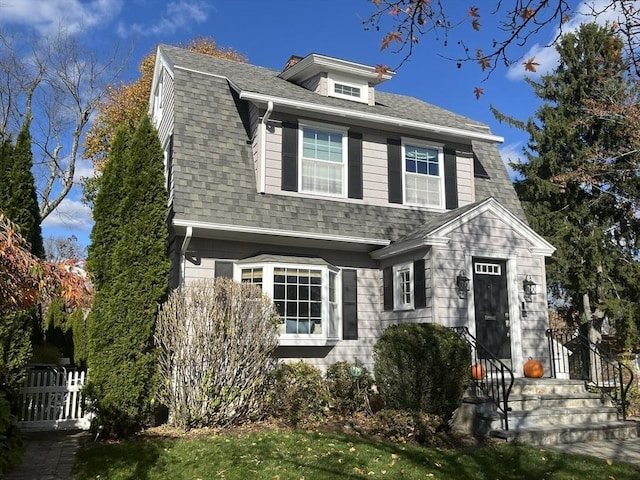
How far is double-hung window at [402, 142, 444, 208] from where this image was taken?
472 inches

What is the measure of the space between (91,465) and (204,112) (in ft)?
23.3

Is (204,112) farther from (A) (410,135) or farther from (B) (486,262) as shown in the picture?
(B) (486,262)

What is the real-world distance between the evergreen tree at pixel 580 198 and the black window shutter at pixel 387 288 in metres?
9.15

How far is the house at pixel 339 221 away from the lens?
999 centimetres

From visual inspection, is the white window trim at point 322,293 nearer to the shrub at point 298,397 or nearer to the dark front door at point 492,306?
the shrub at point 298,397

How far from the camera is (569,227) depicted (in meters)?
18.2

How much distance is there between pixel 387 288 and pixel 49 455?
6605 mm

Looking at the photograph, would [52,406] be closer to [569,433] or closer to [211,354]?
[211,354]

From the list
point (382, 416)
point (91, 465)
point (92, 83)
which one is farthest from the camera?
point (92, 83)

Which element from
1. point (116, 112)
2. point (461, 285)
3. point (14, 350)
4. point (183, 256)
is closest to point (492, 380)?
point (461, 285)

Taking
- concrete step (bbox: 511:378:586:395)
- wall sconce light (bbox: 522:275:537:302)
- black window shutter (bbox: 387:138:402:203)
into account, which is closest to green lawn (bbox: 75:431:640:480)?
concrete step (bbox: 511:378:586:395)

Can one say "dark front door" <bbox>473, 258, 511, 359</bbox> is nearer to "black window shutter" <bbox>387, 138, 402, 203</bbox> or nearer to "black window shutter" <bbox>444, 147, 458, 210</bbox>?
"black window shutter" <bbox>444, 147, 458, 210</bbox>

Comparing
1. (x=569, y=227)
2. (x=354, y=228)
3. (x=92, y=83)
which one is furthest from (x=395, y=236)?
(x=92, y=83)

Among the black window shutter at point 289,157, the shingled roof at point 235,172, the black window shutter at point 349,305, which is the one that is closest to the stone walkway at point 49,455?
the shingled roof at point 235,172
